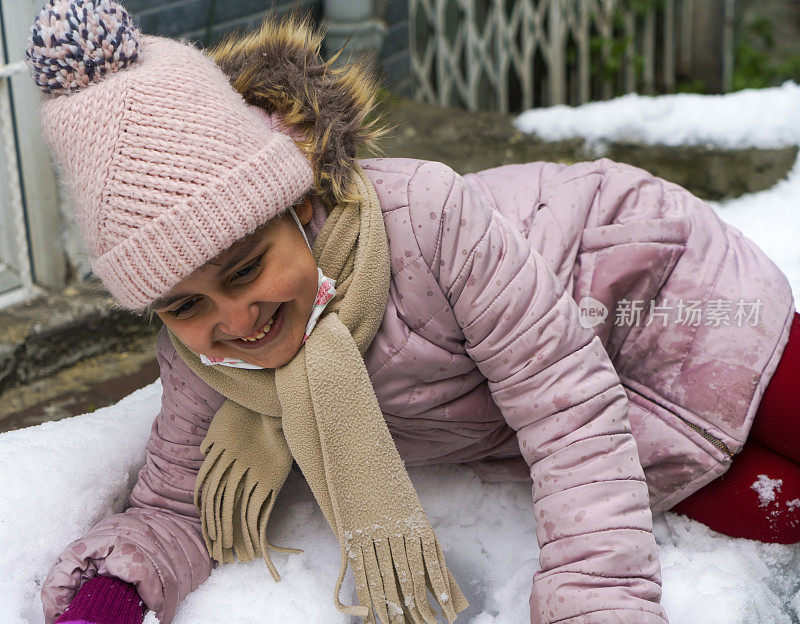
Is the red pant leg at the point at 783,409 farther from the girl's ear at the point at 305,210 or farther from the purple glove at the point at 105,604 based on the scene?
the purple glove at the point at 105,604

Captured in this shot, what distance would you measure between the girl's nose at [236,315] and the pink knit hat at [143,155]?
0.26 ft

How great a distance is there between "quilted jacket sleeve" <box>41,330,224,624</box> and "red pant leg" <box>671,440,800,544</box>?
0.81 metres

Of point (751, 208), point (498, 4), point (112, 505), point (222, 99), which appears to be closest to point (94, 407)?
point (112, 505)

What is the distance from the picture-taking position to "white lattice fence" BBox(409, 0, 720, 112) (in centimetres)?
346

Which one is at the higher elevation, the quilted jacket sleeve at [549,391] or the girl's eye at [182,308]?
the girl's eye at [182,308]

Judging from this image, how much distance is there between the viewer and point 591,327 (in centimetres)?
146

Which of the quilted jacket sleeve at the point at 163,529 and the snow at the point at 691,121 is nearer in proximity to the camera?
the quilted jacket sleeve at the point at 163,529

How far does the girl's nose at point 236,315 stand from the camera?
1135 millimetres

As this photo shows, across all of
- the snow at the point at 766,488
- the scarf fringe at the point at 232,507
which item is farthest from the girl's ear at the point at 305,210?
the snow at the point at 766,488

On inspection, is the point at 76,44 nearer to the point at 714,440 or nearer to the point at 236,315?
the point at 236,315

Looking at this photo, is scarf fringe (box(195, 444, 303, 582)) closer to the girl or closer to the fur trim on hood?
the girl

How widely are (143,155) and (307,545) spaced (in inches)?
29.4
